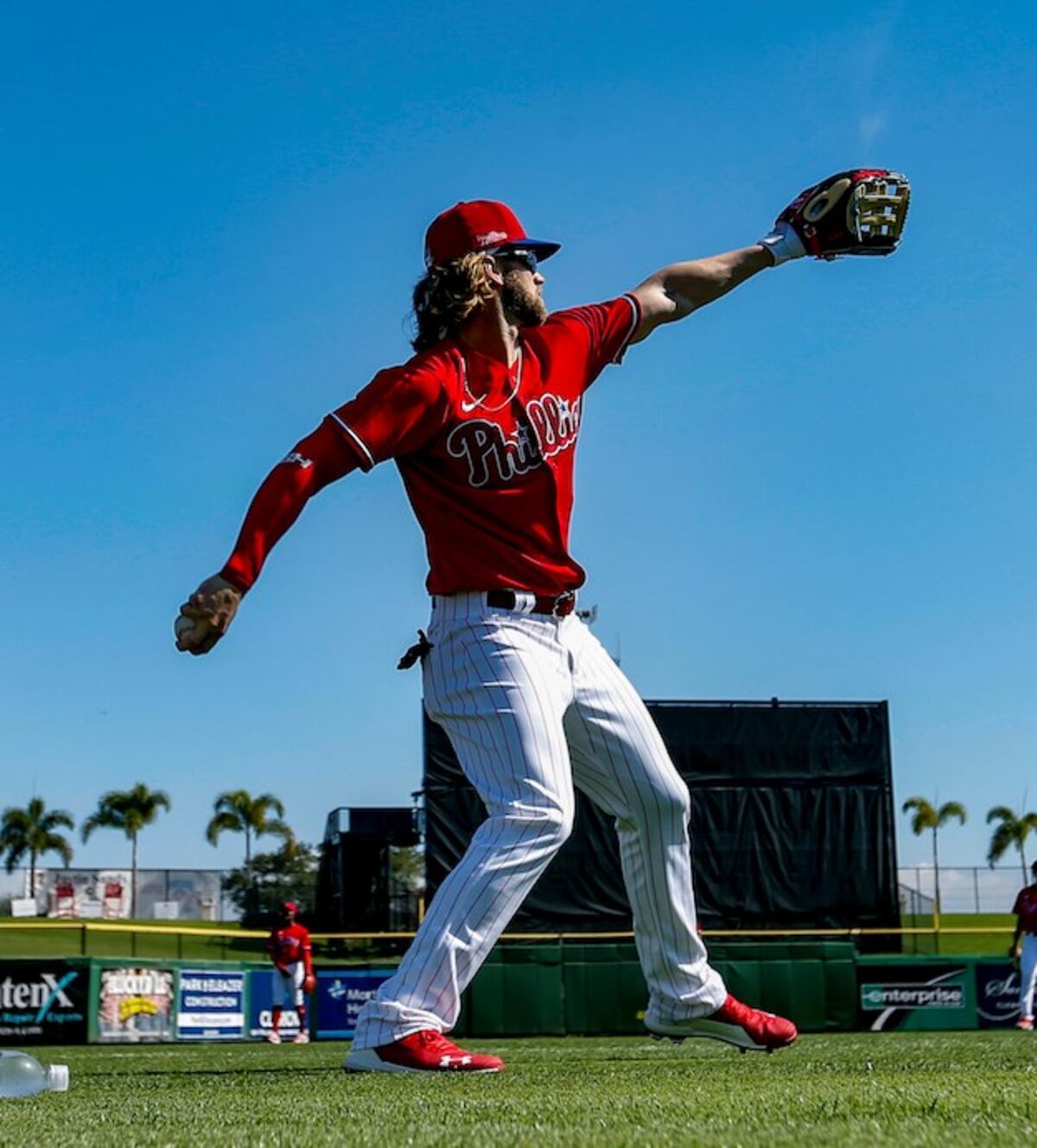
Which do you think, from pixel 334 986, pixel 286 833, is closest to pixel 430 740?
pixel 334 986

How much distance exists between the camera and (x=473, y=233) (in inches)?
188

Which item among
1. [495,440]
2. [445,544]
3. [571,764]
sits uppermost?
[495,440]

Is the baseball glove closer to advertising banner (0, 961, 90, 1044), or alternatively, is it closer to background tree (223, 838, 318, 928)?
advertising banner (0, 961, 90, 1044)

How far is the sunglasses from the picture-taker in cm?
480

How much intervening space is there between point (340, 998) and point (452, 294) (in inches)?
678

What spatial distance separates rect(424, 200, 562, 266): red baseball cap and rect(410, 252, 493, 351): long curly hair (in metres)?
0.03

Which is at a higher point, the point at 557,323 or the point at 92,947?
the point at 557,323

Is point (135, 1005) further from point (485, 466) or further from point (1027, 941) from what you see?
point (485, 466)

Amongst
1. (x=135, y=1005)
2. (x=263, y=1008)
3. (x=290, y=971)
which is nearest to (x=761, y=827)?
(x=263, y=1008)

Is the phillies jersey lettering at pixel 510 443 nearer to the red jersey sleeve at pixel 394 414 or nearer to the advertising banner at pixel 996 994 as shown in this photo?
the red jersey sleeve at pixel 394 414

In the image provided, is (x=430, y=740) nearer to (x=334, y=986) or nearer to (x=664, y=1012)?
(x=334, y=986)

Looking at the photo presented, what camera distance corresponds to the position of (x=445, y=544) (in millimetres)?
4547

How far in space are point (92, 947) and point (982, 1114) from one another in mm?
27481

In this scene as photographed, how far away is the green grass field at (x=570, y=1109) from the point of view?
8.61 ft
